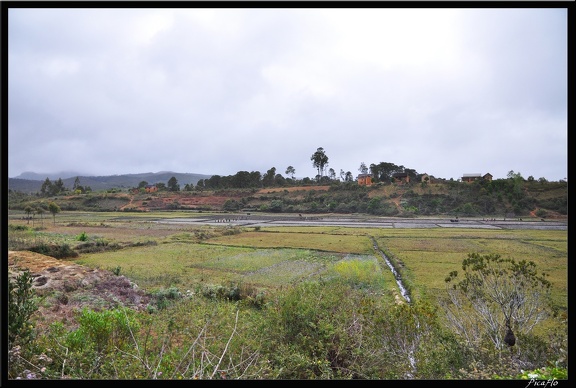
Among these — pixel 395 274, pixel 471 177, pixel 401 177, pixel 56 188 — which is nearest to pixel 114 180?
pixel 56 188

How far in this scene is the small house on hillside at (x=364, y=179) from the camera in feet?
18.2

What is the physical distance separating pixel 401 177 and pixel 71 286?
5.66 m

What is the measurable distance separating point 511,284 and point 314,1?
398 cm

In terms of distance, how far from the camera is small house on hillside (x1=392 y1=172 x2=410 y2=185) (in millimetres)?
5523

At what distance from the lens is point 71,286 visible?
5191 millimetres

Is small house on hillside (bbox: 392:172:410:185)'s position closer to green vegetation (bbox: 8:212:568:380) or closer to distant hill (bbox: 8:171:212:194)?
green vegetation (bbox: 8:212:568:380)

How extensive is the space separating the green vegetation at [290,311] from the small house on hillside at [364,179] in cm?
128

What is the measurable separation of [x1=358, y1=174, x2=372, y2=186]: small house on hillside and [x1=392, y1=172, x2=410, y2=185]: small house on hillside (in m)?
0.42

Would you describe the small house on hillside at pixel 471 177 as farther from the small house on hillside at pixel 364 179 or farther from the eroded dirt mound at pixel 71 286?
the eroded dirt mound at pixel 71 286

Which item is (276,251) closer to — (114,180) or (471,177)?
(114,180)

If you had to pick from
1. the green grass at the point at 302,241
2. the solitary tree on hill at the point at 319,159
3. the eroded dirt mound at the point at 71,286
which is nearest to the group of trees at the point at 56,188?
the eroded dirt mound at the point at 71,286

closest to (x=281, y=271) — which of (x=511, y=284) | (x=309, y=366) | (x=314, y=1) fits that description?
(x=309, y=366)

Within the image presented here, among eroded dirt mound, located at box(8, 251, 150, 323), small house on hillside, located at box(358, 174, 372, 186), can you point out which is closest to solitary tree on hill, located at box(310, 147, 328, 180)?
small house on hillside, located at box(358, 174, 372, 186)
